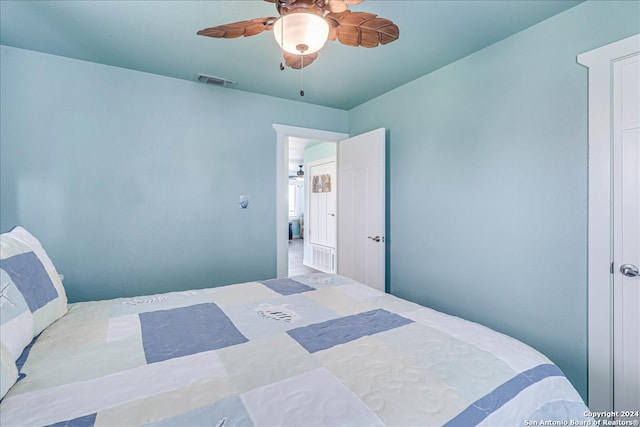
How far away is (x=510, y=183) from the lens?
6.96 ft

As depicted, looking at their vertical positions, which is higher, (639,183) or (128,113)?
(128,113)

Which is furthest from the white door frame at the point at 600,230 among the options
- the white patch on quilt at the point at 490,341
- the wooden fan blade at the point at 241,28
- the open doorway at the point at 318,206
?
the open doorway at the point at 318,206

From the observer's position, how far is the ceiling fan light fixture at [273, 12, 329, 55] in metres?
1.31

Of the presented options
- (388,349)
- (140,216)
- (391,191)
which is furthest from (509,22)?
(140,216)

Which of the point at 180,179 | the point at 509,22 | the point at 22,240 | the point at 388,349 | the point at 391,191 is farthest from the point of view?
the point at 391,191

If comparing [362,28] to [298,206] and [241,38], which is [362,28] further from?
[298,206]

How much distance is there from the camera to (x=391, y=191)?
314 centimetres

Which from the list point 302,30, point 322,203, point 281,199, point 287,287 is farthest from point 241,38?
point 322,203

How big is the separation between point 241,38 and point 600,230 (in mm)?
2532

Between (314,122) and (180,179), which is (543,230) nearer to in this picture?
(314,122)

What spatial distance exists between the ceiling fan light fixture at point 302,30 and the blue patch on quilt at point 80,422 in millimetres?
1494

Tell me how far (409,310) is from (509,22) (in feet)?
6.24

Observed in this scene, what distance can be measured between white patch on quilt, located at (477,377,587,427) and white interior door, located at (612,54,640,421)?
92cm

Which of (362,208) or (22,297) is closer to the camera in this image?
(22,297)
